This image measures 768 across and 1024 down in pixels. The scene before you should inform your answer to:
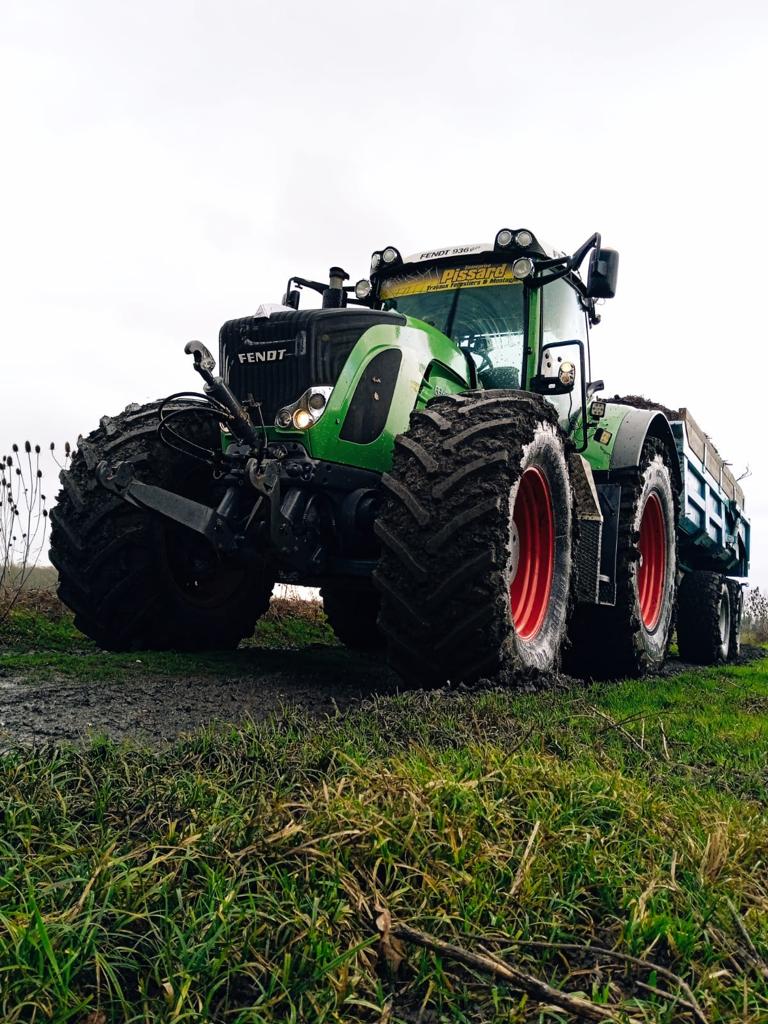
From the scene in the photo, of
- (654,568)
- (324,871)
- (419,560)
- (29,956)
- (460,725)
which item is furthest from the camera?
(654,568)

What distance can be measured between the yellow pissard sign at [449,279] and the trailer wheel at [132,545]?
1677 millimetres

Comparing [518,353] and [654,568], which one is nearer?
[518,353]

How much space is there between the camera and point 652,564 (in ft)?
25.6

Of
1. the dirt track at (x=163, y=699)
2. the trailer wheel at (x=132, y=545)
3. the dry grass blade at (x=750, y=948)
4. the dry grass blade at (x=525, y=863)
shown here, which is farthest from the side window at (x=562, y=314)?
the dry grass blade at (x=750, y=948)

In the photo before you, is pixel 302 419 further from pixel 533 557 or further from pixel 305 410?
pixel 533 557

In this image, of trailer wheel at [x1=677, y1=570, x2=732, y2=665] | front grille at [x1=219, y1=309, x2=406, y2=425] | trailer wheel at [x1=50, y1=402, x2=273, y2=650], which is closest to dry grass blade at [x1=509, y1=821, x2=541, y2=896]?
front grille at [x1=219, y1=309, x2=406, y2=425]

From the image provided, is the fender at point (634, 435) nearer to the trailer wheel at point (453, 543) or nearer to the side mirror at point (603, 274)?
the side mirror at point (603, 274)

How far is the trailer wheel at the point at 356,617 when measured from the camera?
26.8 feet

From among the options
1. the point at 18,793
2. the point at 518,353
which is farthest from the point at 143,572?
the point at 18,793

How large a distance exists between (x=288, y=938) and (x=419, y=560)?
2.54 meters

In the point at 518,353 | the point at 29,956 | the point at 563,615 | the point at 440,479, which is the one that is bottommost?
the point at 29,956

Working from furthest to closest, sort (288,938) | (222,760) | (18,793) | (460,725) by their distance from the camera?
(460,725) → (222,760) → (18,793) → (288,938)

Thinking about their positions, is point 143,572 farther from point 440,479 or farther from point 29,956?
point 29,956

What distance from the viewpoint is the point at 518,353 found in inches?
243
